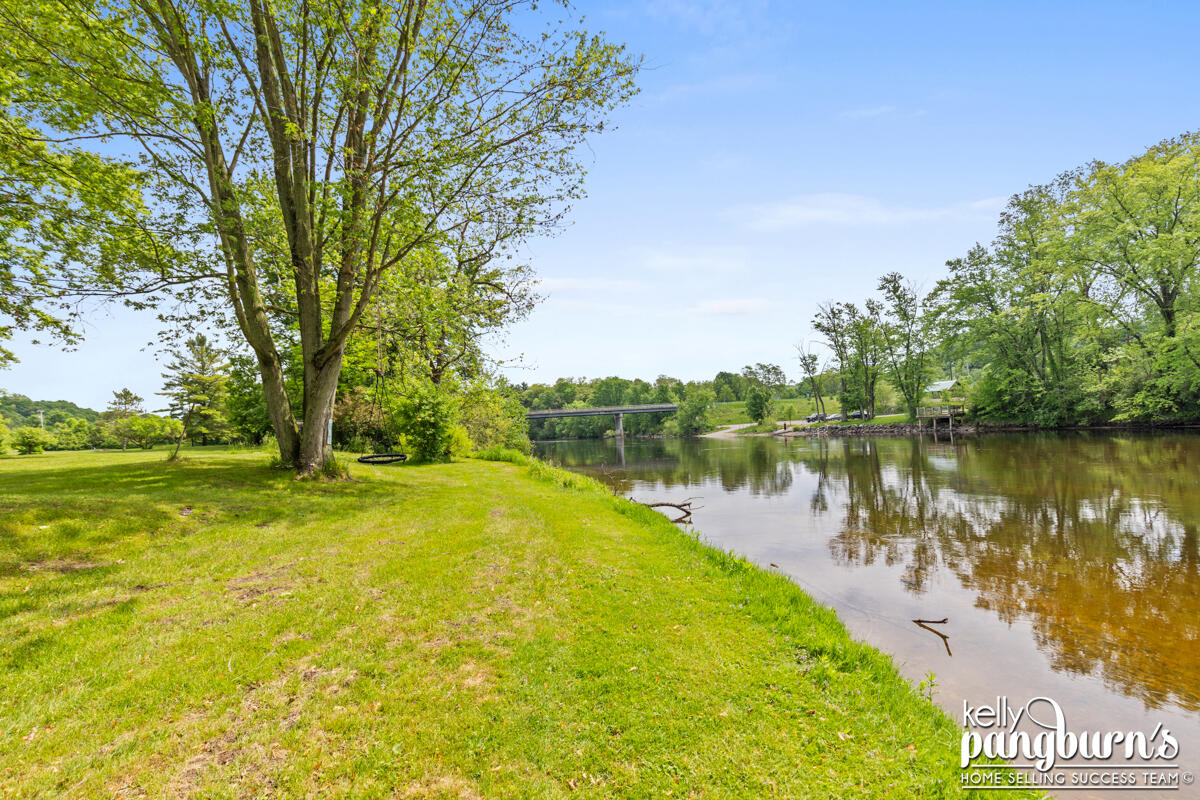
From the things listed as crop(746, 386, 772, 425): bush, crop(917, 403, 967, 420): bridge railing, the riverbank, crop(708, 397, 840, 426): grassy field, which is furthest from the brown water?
crop(708, 397, 840, 426): grassy field

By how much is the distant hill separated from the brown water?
75.4 metres

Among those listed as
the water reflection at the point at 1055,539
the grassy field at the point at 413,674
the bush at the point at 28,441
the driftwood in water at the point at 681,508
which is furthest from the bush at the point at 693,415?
the grassy field at the point at 413,674

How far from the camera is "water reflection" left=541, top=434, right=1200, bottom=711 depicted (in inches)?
222

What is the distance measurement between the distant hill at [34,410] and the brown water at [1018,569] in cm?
7543

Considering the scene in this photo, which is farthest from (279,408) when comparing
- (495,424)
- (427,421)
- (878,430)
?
(878,430)

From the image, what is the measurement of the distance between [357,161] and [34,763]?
40.0 feet

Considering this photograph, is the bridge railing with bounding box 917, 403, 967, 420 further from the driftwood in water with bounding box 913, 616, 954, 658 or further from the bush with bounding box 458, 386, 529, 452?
the driftwood in water with bounding box 913, 616, 954, 658

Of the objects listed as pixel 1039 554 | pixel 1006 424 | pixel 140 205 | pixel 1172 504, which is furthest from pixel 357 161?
pixel 1006 424

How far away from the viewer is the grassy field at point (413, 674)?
2.96 m

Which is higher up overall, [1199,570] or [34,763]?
[34,763]

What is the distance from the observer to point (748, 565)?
7.47 m

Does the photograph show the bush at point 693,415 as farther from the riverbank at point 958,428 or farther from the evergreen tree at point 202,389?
the evergreen tree at point 202,389

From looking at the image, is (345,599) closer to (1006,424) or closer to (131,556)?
(131,556)

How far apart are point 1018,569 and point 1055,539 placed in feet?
7.86
